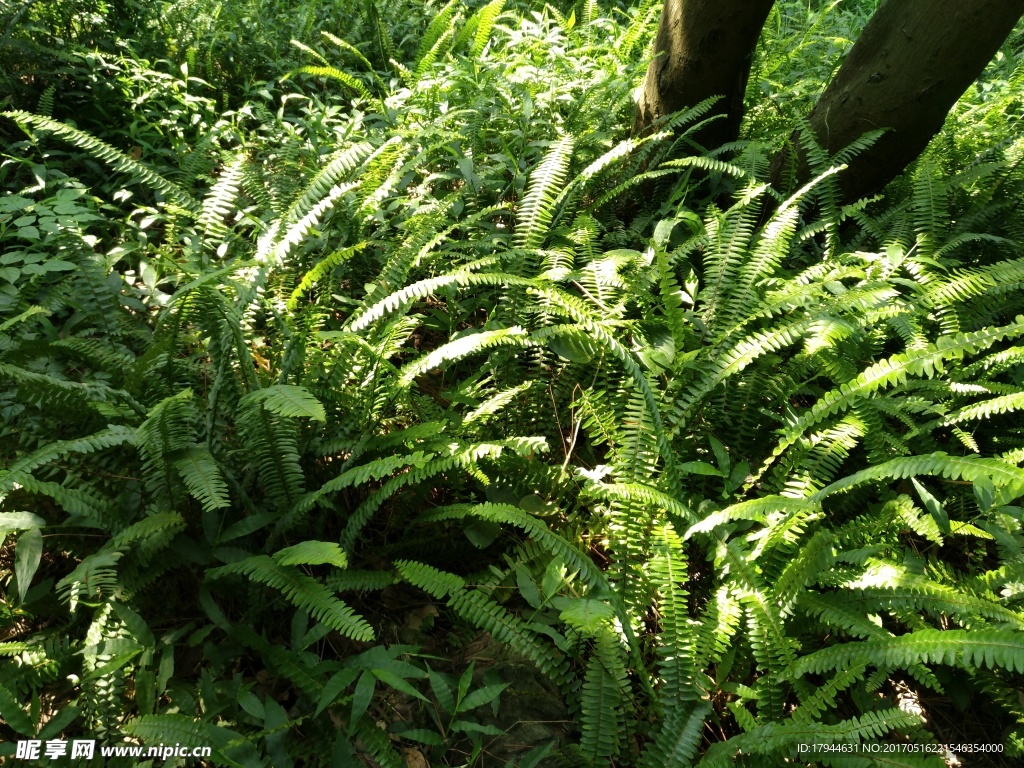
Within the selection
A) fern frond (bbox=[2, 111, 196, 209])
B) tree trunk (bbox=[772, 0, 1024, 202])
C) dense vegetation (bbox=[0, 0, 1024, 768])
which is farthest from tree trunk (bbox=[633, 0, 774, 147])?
fern frond (bbox=[2, 111, 196, 209])

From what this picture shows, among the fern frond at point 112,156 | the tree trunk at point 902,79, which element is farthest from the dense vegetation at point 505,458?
the tree trunk at point 902,79

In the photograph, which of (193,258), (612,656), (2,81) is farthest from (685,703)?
(2,81)

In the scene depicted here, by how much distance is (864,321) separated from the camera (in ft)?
8.07

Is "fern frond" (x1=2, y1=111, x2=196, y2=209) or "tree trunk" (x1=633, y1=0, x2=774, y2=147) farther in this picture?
"tree trunk" (x1=633, y1=0, x2=774, y2=147)

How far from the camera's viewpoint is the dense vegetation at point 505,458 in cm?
184

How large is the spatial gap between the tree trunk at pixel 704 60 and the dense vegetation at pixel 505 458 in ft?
0.62

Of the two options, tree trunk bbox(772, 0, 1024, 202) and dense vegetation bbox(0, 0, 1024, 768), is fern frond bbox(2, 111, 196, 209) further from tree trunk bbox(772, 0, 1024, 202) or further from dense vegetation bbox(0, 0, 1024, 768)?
tree trunk bbox(772, 0, 1024, 202)

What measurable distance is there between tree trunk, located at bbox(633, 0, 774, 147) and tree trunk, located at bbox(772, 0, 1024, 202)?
0.39 m

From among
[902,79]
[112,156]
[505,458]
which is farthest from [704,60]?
[112,156]

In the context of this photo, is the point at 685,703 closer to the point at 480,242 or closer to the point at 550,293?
A: the point at 550,293

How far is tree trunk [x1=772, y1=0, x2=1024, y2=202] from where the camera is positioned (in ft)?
9.30

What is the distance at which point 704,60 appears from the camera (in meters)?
3.21

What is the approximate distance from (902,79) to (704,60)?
875 mm

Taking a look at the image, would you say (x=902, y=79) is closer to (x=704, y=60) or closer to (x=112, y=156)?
(x=704, y=60)
